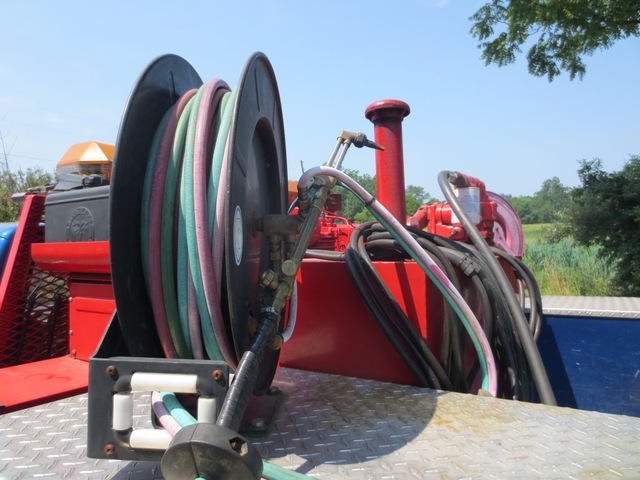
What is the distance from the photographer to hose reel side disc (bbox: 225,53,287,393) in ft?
3.83

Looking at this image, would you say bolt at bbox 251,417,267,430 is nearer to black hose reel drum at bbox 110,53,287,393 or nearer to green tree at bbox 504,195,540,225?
black hose reel drum at bbox 110,53,287,393

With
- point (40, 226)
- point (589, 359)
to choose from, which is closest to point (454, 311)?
point (589, 359)

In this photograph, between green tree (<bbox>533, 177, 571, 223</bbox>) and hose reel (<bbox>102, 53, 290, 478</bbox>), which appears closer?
hose reel (<bbox>102, 53, 290, 478</bbox>)

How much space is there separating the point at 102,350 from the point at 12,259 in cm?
134

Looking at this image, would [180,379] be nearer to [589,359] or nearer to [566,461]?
[566,461]

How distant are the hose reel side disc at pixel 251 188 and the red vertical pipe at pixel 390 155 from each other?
83 cm

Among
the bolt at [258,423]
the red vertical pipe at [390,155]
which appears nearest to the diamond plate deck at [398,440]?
the bolt at [258,423]

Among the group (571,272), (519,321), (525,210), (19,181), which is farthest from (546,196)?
(519,321)

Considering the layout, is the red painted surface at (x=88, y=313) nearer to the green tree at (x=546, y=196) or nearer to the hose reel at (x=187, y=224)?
the hose reel at (x=187, y=224)

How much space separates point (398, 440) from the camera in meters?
1.36

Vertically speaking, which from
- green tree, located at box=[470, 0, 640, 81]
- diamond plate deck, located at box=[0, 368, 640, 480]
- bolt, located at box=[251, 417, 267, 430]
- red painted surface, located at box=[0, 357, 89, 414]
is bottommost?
diamond plate deck, located at box=[0, 368, 640, 480]

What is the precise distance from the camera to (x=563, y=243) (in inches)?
615

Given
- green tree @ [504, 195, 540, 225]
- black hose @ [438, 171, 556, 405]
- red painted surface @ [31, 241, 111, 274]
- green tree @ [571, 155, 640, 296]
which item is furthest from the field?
green tree @ [504, 195, 540, 225]

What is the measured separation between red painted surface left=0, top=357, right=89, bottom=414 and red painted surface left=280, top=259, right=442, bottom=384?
2.81ft
